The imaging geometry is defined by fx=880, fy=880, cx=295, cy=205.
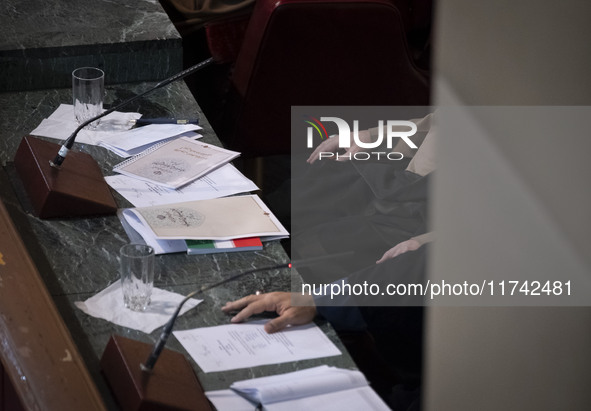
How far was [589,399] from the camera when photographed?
0.96 m

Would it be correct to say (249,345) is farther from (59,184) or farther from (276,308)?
(59,184)

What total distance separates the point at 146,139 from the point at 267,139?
79cm

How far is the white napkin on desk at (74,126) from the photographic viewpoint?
7.81 feet

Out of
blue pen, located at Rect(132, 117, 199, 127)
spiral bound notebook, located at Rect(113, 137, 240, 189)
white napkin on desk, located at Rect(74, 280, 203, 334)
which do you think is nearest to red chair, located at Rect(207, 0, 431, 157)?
blue pen, located at Rect(132, 117, 199, 127)

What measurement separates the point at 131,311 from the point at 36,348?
0.23 metres

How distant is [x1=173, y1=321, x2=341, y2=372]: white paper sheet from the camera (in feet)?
5.25

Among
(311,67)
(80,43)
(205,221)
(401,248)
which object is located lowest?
(401,248)

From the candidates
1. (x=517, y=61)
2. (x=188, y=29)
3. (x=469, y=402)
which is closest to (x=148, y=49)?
(x=188, y=29)

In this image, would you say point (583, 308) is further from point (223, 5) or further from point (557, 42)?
point (223, 5)

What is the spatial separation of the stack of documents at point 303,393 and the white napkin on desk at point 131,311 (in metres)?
0.24

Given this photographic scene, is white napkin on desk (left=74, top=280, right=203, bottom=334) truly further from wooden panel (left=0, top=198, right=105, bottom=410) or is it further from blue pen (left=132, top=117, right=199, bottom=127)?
blue pen (left=132, top=117, right=199, bottom=127)

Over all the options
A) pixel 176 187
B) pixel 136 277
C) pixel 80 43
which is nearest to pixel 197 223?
pixel 176 187

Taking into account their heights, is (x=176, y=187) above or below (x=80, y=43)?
below

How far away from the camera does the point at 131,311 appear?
1.71 meters
